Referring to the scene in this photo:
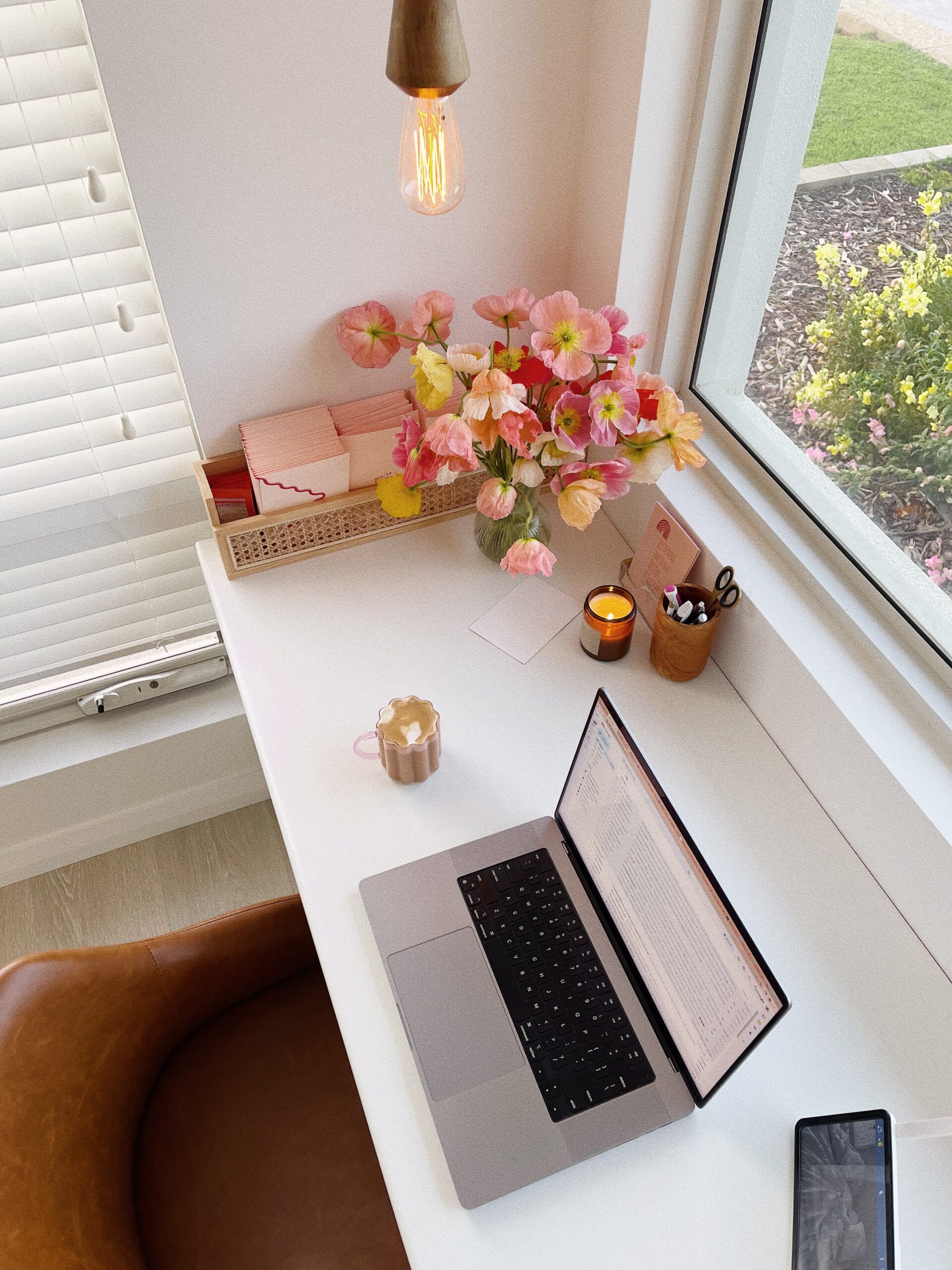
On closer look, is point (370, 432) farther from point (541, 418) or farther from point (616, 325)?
point (616, 325)

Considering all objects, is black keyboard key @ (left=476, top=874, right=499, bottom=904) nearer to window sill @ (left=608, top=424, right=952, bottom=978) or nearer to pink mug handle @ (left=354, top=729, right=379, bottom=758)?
pink mug handle @ (left=354, top=729, right=379, bottom=758)

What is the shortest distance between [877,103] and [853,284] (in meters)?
0.19

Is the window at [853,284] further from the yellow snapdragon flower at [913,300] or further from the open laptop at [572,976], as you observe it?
the open laptop at [572,976]

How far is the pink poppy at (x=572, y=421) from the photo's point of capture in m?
1.17

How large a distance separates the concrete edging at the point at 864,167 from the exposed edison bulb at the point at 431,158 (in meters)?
0.48

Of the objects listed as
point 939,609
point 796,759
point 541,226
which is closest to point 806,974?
point 796,759

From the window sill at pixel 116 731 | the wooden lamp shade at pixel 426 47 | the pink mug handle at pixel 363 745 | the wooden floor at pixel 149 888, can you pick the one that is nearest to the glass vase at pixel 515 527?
the pink mug handle at pixel 363 745

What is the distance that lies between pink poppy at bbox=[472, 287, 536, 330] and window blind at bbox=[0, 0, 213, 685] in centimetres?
48

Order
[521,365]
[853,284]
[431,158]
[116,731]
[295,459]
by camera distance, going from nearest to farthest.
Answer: [431,158], [853,284], [521,365], [295,459], [116,731]

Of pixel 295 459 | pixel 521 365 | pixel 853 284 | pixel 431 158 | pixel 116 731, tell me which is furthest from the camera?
pixel 116 731

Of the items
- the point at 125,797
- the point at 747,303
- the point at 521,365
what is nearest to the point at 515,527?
the point at 521,365

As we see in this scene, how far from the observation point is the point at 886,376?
3.58 ft

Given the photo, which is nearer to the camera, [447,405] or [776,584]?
[776,584]

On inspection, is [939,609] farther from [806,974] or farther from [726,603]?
[806,974]
